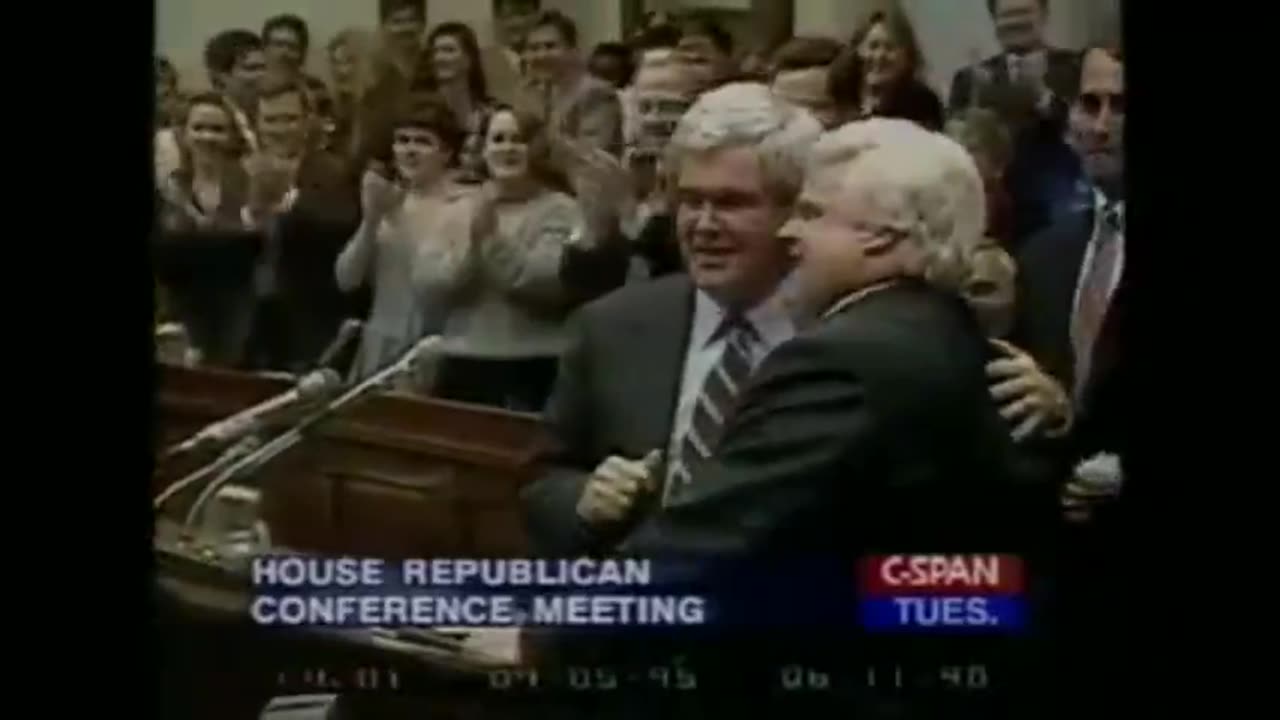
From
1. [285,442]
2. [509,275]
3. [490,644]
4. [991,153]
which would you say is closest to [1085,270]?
[991,153]

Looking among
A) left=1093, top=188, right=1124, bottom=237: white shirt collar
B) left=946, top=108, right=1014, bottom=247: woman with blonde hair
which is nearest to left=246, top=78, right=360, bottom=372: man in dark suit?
left=946, top=108, right=1014, bottom=247: woman with blonde hair

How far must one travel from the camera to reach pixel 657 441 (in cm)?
196

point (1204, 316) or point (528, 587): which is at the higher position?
point (1204, 316)

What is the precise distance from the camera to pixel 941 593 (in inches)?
76.5

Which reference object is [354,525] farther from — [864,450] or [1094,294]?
[1094,294]

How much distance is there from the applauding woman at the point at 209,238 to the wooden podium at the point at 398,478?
2.0 inches

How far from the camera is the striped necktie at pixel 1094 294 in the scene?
6.42 feet

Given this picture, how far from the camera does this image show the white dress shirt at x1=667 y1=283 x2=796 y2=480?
195 cm

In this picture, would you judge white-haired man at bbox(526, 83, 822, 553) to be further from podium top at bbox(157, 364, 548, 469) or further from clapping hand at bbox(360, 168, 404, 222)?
clapping hand at bbox(360, 168, 404, 222)

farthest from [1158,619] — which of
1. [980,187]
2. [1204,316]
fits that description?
[980,187]

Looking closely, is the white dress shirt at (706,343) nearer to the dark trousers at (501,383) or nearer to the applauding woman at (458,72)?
the dark trousers at (501,383)

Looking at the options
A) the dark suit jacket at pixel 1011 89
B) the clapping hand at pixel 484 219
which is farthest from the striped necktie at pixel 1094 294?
the clapping hand at pixel 484 219

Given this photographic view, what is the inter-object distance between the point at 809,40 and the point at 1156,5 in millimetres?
315

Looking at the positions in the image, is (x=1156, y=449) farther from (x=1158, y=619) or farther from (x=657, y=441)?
(x=657, y=441)
